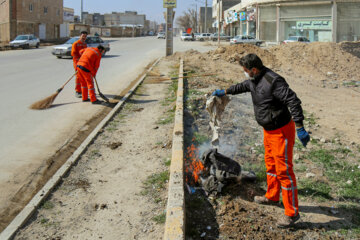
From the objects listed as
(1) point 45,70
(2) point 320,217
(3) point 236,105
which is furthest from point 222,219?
(1) point 45,70

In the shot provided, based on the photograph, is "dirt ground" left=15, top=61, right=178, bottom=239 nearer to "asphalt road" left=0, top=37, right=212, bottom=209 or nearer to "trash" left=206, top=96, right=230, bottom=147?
"asphalt road" left=0, top=37, right=212, bottom=209

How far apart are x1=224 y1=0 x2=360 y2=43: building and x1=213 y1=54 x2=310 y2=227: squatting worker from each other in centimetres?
3722

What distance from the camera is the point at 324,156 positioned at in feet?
18.9

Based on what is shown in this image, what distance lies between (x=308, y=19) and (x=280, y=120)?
39.1m

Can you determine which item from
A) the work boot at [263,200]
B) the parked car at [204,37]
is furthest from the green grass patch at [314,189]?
the parked car at [204,37]

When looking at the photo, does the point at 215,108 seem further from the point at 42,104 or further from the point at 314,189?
the point at 42,104

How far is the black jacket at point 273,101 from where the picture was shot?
357 cm

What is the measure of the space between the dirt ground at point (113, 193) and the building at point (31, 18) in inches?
1717

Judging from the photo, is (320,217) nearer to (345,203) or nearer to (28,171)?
(345,203)

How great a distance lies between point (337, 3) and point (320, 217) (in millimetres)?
38414

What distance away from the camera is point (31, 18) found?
4872cm

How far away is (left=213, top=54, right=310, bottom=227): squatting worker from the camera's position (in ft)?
11.8

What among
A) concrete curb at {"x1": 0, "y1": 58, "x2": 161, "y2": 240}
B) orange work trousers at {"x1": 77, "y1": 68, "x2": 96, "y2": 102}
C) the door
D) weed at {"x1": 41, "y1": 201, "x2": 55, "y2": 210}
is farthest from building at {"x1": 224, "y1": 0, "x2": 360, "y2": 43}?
weed at {"x1": 41, "y1": 201, "x2": 55, "y2": 210}

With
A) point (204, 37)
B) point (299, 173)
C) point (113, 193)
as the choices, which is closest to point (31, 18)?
point (204, 37)
